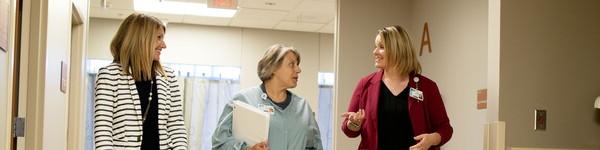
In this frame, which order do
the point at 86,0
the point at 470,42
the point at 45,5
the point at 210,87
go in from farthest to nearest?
the point at 210,87 < the point at 470,42 < the point at 86,0 < the point at 45,5

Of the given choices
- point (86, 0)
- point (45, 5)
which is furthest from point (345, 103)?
point (45, 5)

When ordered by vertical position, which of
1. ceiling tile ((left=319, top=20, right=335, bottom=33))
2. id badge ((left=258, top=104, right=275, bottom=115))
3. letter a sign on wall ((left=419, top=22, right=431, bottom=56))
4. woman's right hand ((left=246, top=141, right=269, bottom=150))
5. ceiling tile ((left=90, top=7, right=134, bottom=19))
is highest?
ceiling tile ((left=90, top=7, right=134, bottom=19))

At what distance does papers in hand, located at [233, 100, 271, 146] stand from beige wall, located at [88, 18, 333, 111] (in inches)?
261

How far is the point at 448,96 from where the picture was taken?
5.19 meters

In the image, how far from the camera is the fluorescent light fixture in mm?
8070

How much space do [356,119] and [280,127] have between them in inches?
15.1

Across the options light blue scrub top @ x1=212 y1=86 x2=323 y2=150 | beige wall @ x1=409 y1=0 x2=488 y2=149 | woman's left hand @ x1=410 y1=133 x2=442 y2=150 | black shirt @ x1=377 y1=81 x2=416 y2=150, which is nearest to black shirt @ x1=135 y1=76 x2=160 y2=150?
light blue scrub top @ x1=212 y1=86 x2=323 y2=150

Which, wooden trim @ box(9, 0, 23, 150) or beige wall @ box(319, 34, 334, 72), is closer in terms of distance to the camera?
wooden trim @ box(9, 0, 23, 150)

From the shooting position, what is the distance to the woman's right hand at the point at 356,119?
3.10 metres

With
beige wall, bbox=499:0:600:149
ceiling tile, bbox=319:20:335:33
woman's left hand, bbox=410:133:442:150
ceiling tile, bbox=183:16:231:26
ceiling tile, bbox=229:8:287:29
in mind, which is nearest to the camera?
woman's left hand, bbox=410:133:442:150

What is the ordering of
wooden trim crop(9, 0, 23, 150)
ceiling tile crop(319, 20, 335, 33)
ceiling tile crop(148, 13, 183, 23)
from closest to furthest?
wooden trim crop(9, 0, 23, 150), ceiling tile crop(148, 13, 183, 23), ceiling tile crop(319, 20, 335, 33)

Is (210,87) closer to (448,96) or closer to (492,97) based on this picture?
(448,96)

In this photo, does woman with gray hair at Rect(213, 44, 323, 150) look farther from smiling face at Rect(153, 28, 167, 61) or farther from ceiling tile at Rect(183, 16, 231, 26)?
ceiling tile at Rect(183, 16, 231, 26)

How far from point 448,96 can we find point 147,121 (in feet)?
9.28
